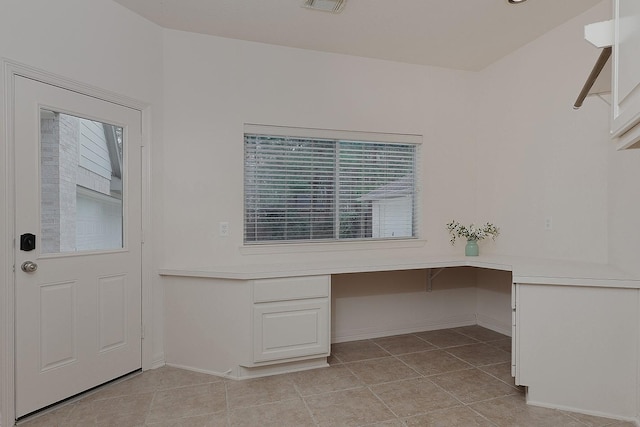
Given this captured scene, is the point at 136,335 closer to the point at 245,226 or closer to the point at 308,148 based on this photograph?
the point at 245,226

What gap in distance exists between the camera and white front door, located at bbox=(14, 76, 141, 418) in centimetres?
229

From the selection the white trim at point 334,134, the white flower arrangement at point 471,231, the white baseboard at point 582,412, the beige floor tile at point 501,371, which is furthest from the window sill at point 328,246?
the white baseboard at point 582,412

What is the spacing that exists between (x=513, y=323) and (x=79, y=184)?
301 cm

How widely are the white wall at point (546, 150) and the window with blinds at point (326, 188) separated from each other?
0.85 m

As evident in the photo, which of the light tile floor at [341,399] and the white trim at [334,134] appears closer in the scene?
the light tile floor at [341,399]

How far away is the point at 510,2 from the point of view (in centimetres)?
279

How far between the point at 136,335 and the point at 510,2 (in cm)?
373

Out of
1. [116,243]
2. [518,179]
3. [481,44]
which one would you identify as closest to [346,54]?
[481,44]

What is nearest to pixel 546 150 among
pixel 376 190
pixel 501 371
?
pixel 376 190

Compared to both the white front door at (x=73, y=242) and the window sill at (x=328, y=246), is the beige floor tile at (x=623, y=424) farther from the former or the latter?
the white front door at (x=73, y=242)

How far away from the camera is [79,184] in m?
2.57

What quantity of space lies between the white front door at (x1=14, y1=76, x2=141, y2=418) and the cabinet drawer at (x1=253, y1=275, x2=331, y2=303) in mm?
968

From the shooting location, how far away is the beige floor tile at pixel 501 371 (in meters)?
2.83

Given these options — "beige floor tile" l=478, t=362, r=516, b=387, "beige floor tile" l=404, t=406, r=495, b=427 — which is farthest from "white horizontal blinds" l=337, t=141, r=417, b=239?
"beige floor tile" l=404, t=406, r=495, b=427
